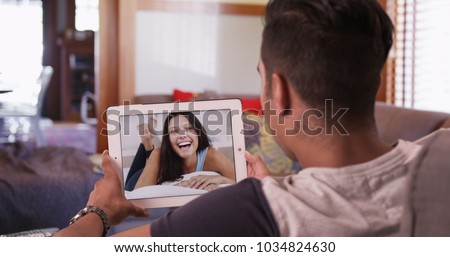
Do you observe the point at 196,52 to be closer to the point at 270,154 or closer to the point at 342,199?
the point at 270,154

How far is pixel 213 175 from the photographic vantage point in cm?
104

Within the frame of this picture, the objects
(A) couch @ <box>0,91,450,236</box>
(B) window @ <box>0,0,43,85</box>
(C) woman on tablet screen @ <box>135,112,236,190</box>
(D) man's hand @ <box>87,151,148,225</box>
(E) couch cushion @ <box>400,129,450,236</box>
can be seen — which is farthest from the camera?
(B) window @ <box>0,0,43,85</box>

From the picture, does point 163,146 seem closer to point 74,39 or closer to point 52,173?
point 52,173

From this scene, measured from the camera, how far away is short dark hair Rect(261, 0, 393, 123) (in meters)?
0.69

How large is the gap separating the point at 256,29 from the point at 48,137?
3494mm

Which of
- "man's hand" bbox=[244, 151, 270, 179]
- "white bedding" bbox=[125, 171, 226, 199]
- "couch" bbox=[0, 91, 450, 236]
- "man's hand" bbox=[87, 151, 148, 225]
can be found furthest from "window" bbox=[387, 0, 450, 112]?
"man's hand" bbox=[87, 151, 148, 225]

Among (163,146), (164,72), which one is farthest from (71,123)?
(163,146)

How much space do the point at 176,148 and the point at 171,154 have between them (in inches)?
0.7

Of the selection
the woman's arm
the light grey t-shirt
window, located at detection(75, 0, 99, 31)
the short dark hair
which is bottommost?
the woman's arm

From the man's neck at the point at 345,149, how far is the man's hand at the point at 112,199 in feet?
1.18

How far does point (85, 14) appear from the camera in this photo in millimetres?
8117

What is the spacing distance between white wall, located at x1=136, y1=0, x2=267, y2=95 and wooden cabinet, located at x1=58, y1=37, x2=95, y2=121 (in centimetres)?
468

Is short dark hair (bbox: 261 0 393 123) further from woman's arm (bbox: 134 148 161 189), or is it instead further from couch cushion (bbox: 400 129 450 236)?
woman's arm (bbox: 134 148 161 189)

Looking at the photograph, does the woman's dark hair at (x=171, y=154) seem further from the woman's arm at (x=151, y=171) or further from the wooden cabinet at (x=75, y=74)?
the wooden cabinet at (x=75, y=74)
